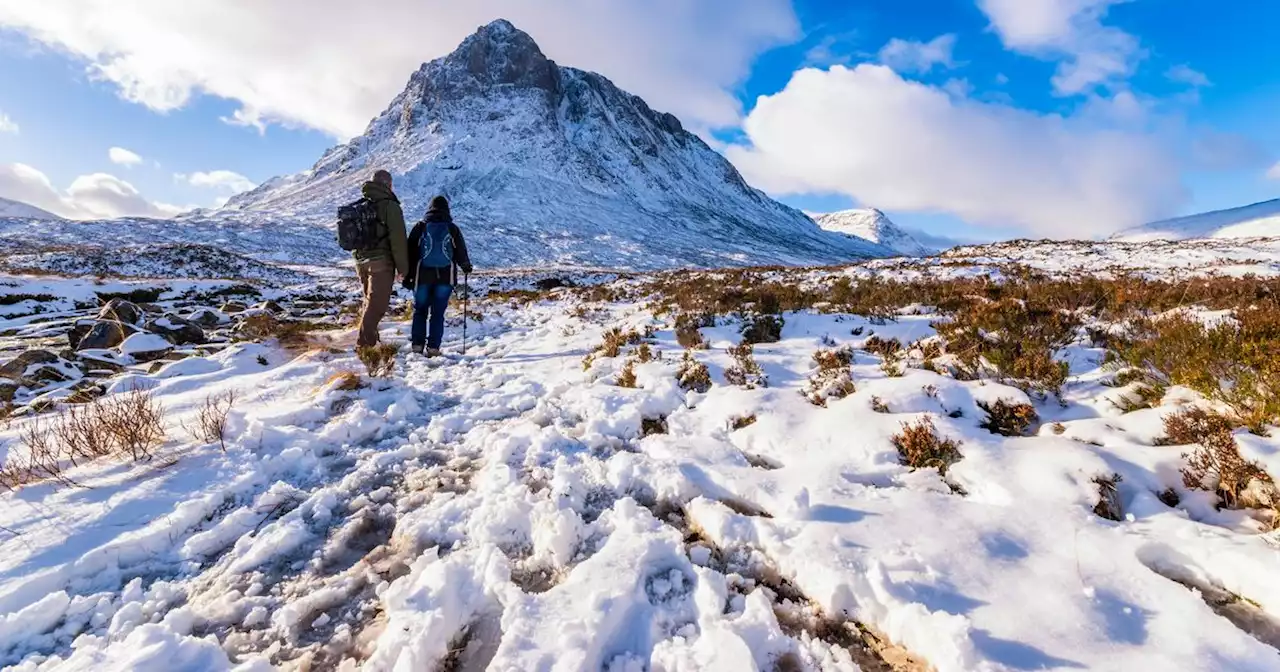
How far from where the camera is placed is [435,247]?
25.1 ft

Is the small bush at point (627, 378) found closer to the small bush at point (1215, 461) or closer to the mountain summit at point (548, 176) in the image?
the small bush at point (1215, 461)

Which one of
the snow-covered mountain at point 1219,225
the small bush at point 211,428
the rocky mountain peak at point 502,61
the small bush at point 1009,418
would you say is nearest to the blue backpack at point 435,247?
the small bush at point 211,428

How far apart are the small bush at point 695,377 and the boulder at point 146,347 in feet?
27.3

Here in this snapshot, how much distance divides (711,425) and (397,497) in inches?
97.7

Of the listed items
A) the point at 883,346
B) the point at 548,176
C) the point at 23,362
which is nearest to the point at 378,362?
the point at 23,362

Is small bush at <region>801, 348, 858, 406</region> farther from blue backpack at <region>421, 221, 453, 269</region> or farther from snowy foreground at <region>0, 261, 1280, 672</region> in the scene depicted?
blue backpack at <region>421, 221, 453, 269</region>

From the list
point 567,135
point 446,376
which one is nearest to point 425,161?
point 567,135

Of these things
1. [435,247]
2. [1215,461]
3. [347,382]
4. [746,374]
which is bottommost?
[347,382]

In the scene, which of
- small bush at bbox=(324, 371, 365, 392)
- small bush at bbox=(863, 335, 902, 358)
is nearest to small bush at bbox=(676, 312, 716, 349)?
small bush at bbox=(863, 335, 902, 358)

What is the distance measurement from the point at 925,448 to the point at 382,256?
23.2 ft

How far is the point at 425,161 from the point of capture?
106 meters

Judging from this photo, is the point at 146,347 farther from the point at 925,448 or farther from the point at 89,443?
the point at 925,448

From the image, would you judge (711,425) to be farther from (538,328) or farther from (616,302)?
(616,302)

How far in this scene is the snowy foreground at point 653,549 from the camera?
2.13 meters
